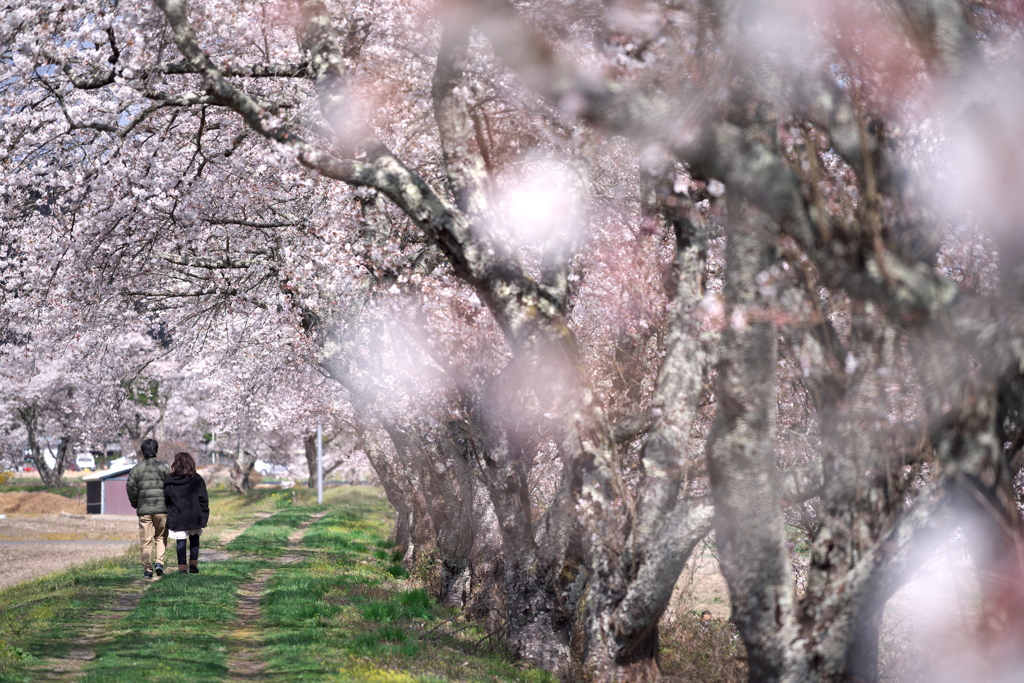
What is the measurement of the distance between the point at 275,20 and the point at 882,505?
1025 cm

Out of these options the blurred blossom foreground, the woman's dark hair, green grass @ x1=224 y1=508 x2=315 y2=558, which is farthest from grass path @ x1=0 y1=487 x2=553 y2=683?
green grass @ x1=224 y1=508 x2=315 y2=558

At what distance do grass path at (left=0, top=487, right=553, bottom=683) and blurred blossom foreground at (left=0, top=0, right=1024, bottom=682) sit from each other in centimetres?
102

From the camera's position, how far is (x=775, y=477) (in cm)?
681

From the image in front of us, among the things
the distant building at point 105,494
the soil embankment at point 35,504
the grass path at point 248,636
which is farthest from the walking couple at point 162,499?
the soil embankment at point 35,504

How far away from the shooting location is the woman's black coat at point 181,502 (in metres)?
17.0

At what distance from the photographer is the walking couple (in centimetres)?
1686

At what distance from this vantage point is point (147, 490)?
16.8 meters

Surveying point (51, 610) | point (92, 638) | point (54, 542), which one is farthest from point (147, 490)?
point (54, 542)

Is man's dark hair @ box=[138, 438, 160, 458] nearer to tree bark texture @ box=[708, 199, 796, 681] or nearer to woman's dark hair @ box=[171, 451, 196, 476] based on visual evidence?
woman's dark hair @ box=[171, 451, 196, 476]

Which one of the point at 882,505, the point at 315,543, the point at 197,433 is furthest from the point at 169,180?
the point at 197,433

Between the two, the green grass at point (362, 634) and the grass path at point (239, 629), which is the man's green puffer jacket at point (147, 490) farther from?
the green grass at point (362, 634)

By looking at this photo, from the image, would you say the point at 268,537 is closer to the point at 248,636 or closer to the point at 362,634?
the point at 248,636

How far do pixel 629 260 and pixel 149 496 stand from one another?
29.9ft

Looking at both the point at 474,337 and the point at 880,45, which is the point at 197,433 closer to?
the point at 474,337
